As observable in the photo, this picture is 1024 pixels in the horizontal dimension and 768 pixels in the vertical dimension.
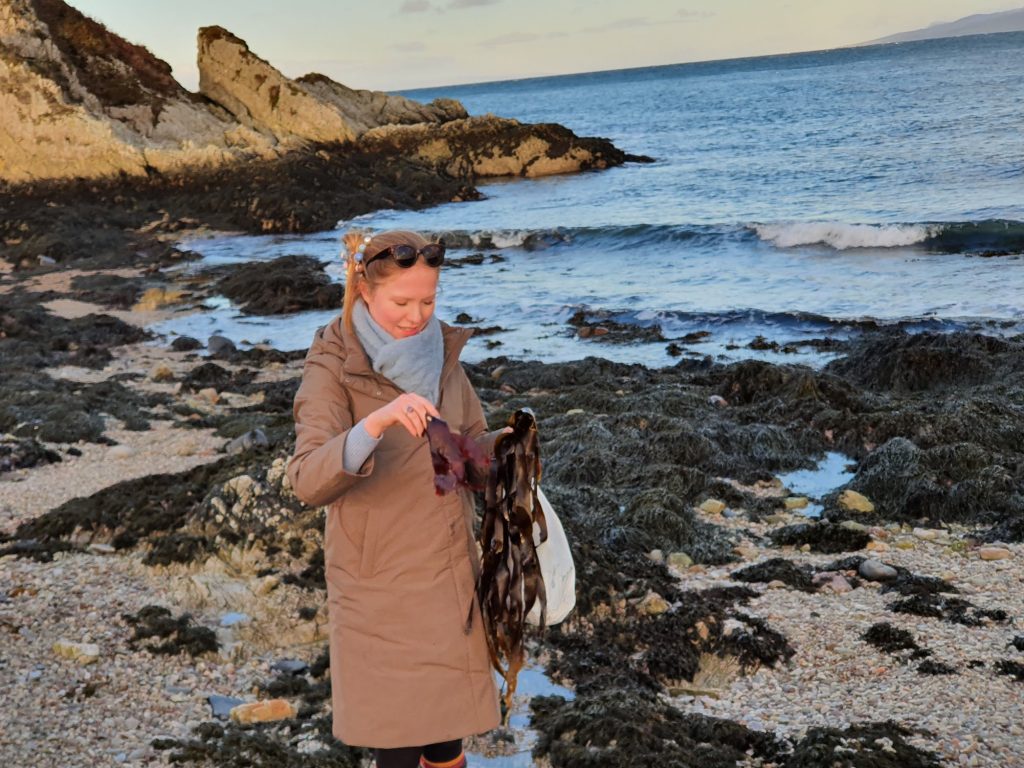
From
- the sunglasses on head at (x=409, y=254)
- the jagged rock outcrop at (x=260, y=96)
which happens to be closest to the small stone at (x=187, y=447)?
the sunglasses on head at (x=409, y=254)

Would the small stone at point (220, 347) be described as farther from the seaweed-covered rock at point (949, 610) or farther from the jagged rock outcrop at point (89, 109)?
the jagged rock outcrop at point (89, 109)

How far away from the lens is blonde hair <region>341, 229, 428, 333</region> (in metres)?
2.72

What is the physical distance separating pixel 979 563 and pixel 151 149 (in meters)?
32.1

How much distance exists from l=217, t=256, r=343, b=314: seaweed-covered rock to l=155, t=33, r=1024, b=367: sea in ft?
1.64

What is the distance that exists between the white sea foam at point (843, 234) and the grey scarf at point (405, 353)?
22.0 metres

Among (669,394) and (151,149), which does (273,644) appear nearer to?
(669,394)

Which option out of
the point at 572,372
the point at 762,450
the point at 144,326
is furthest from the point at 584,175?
the point at 762,450

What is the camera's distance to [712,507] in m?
7.71

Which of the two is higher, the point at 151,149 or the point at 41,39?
the point at 41,39

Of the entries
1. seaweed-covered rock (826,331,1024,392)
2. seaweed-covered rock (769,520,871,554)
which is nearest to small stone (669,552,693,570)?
seaweed-covered rock (769,520,871,554)

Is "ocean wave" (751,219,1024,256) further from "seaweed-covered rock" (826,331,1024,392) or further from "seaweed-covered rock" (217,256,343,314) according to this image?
"seaweed-covered rock" (217,256,343,314)

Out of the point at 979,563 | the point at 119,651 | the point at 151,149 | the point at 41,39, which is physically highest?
the point at 41,39

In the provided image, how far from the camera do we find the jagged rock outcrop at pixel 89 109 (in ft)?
105

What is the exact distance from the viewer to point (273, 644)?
5309 millimetres
